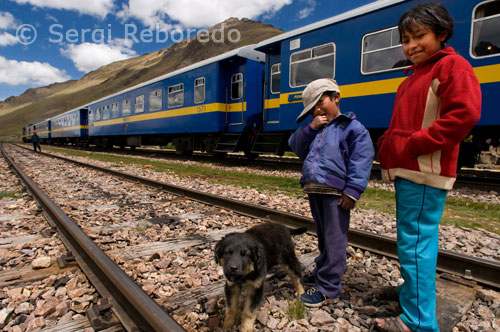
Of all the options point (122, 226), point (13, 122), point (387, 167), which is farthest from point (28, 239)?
point (13, 122)

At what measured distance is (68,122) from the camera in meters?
31.2

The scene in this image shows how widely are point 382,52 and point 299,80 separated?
228 cm

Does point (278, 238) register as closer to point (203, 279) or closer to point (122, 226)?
point (203, 279)

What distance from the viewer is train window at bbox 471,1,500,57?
5215 millimetres

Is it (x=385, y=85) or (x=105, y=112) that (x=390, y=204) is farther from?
(x=105, y=112)

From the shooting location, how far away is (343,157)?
2.05 m

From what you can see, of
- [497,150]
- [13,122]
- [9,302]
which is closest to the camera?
[9,302]

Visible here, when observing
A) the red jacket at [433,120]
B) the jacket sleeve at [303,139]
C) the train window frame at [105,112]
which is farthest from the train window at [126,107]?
the red jacket at [433,120]

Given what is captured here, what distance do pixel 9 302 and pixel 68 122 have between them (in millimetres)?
33911

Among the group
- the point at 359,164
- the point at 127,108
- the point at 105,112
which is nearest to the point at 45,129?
the point at 105,112

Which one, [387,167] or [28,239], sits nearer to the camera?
[387,167]

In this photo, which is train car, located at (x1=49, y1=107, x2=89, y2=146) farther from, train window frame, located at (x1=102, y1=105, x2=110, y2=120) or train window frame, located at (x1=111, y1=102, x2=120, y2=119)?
train window frame, located at (x1=111, y1=102, x2=120, y2=119)

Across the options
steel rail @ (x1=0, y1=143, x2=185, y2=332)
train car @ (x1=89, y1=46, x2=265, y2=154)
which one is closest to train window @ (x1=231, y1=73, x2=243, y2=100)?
train car @ (x1=89, y1=46, x2=265, y2=154)

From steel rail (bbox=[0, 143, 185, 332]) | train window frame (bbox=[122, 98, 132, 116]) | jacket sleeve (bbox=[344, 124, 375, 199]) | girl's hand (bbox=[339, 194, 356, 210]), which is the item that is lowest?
steel rail (bbox=[0, 143, 185, 332])
